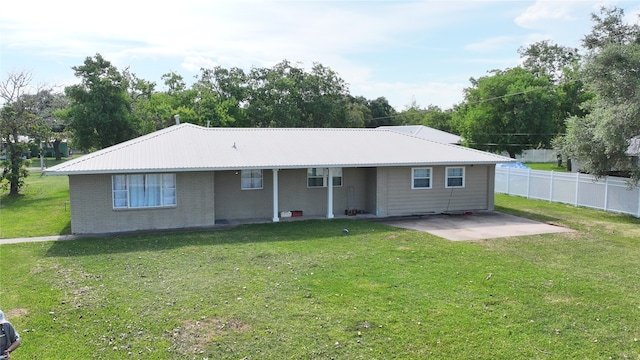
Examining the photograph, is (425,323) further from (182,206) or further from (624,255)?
(182,206)

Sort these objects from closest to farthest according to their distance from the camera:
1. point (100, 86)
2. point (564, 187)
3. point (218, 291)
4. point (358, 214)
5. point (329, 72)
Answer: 1. point (218, 291)
2. point (358, 214)
3. point (564, 187)
4. point (100, 86)
5. point (329, 72)

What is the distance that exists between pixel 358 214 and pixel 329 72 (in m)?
31.1

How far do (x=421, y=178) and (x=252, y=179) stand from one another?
679cm

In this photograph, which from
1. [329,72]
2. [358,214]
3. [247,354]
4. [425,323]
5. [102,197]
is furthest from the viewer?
[329,72]

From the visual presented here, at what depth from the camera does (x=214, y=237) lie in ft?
49.7

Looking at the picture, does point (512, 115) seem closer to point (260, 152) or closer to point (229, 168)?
point (260, 152)

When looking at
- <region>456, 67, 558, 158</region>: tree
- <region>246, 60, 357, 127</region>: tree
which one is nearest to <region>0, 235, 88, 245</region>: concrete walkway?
<region>246, 60, 357, 127</region>: tree

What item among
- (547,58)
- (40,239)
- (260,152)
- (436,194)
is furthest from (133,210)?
(547,58)

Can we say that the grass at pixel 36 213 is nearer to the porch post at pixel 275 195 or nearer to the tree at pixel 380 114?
the porch post at pixel 275 195

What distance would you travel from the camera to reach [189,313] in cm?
848

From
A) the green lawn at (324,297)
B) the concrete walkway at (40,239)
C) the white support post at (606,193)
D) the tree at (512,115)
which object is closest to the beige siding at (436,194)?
the green lawn at (324,297)

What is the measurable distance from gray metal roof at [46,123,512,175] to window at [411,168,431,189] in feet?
2.01

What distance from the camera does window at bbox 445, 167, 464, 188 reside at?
66.4 ft

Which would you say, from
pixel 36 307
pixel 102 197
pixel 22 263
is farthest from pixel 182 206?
pixel 36 307
